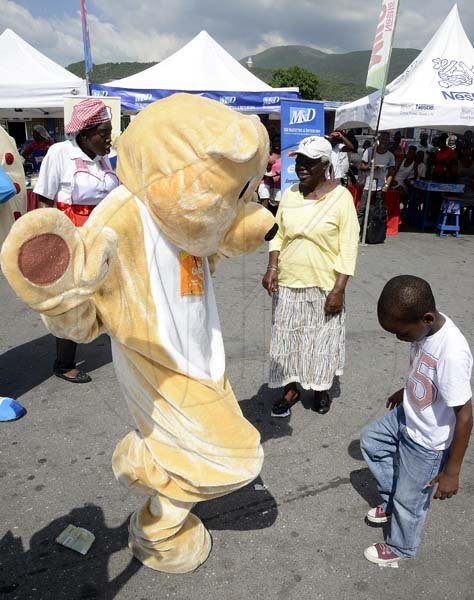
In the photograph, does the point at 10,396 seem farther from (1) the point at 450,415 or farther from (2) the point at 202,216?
(1) the point at 450,415

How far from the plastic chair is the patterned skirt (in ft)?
21.9

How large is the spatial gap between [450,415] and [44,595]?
175 centimetres

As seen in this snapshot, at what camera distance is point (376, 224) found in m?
8.02

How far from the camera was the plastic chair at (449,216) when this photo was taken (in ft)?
28.3

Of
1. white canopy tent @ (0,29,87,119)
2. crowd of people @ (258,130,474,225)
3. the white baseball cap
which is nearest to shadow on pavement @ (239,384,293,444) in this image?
the white baseball cap

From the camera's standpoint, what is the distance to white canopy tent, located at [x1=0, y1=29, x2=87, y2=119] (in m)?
8.11

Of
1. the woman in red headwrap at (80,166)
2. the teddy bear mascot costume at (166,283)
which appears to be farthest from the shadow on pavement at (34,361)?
the teddy bear mascot costume at (166,283)

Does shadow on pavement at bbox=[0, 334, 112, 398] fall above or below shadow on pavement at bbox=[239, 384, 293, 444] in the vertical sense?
above

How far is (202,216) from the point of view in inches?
59.1

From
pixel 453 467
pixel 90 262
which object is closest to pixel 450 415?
pixel 453 467

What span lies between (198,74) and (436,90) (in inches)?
177

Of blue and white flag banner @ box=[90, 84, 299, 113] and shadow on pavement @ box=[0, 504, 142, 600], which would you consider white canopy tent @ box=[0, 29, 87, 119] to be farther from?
shadow on pavement @ box=[0, 504, 142, 600]

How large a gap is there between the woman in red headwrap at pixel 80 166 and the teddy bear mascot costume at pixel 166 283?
5.15 feet

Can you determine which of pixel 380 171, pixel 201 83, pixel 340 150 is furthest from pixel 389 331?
pixel 201 83
